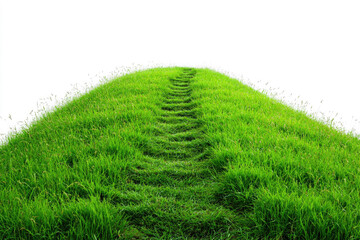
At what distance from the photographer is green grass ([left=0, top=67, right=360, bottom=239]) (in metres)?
2.44

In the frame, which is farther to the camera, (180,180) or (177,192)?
(180,180)

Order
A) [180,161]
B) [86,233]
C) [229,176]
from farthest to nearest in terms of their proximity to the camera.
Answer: [180,161] → [229,176] → [86,233]

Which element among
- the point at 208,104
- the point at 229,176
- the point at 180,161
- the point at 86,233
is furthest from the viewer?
the point at 208,104

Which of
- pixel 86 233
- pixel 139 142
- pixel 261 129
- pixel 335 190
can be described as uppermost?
pixel 261 129

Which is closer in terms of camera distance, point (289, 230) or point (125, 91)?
point (289, 230)

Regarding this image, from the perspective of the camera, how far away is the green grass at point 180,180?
244 centimetres

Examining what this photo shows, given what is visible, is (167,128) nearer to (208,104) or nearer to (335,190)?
(208,104)

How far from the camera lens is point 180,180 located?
12.0ft

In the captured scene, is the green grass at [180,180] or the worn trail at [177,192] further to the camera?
the worn trail at [177,192]

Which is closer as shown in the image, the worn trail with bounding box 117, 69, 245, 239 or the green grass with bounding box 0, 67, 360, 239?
the green grass with bounding box 0, 67, 360, 239

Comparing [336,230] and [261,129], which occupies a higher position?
[261,129]

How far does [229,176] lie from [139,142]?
6.88 ft

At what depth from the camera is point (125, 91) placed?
28.1 feet

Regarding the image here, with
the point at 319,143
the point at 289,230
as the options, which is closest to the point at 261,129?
the point at 319,143
